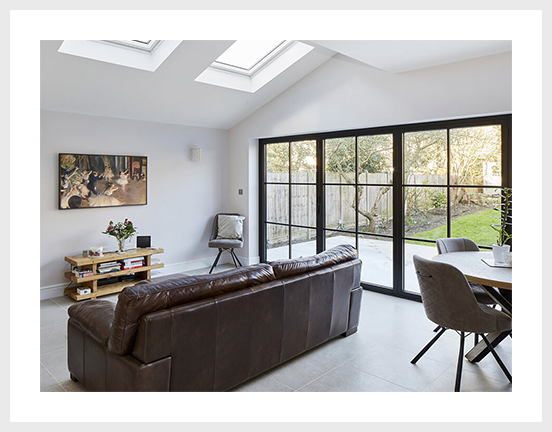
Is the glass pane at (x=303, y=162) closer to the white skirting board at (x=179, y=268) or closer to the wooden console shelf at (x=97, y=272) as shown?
the white skirting board at (x=179, y=268)

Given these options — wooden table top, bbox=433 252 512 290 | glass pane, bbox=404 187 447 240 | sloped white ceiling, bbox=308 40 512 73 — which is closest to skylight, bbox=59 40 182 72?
sloped white ceiling, bbox=308 40 512 73

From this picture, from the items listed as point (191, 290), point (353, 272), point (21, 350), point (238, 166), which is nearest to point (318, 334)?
point (353, 272)

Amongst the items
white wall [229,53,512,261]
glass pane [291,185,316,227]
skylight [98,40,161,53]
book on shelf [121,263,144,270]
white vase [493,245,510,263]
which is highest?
skylight [98,40,161,53]

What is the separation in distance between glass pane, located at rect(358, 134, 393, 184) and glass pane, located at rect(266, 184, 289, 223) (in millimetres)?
1342

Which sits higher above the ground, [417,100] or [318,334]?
[417,100]

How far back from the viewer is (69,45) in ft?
11.7

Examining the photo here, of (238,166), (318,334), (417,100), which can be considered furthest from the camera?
A: (238,166)

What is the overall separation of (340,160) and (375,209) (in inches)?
31.9

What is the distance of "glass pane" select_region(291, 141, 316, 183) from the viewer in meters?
5.36

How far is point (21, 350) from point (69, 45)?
3.21 metres

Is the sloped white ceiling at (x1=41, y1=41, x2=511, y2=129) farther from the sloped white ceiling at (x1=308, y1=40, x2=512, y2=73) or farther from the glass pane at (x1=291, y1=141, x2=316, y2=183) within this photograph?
the glass pane at (x1=291, y1=141, x2=316, y2=183)

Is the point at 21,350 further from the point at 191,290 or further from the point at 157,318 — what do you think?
the point at 191,290
